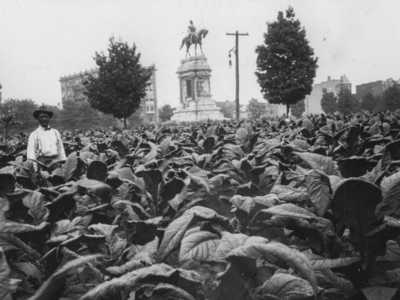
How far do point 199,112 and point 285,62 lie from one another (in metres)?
12.3

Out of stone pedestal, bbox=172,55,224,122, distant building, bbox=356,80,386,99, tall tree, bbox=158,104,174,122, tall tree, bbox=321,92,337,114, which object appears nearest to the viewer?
stone pedestal, bbox=172,55,224,122

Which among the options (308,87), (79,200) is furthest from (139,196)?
(308,87)

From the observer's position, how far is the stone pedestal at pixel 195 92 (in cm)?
5031

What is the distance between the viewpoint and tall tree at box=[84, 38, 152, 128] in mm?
37719

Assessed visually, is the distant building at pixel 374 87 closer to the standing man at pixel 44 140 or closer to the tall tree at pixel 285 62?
the tall tree at pixel 285 62

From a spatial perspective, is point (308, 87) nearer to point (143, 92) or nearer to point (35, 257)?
point (143, 92)

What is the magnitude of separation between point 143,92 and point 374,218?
38.3 meters

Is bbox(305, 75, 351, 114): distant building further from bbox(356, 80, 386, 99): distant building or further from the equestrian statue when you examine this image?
the equestrian statue

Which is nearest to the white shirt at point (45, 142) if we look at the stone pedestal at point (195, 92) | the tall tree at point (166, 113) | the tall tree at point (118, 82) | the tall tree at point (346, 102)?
the tall tree at point (118, 82)

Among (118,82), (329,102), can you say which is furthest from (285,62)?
(329,102)

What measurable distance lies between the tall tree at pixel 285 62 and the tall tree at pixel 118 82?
11.4m

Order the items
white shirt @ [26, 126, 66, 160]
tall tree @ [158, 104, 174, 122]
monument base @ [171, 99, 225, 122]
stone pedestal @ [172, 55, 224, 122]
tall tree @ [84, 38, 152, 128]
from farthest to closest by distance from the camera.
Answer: tall tree @ [158, 104, 174, 122], stone pedestal @ [172, 55, 224, 122], monument base @ [171, 99, 225, 122], tall tree @ [84, 38, 152, 128], white shirt @ [26, 126, 66, 160]

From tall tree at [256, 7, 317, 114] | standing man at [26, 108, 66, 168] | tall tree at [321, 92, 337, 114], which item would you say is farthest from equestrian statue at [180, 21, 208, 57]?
standing man at [26, 108, 66, 168]

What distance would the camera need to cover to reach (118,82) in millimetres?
37438
